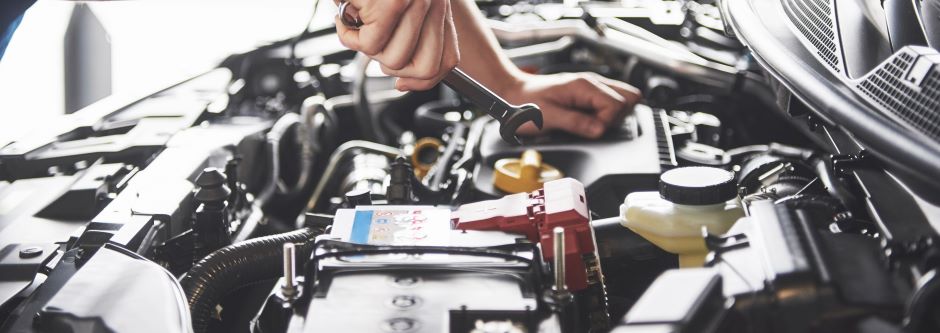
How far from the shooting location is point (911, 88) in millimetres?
865

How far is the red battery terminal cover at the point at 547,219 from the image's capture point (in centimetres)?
92

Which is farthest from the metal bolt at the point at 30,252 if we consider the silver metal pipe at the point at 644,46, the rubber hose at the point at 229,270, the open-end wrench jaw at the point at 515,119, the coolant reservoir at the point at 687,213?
the silver metal pipe at the point at 644,46

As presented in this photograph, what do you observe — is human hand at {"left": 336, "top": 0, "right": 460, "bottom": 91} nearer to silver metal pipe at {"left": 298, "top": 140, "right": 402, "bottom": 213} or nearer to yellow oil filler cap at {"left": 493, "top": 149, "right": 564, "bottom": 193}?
yellow oil filler cap at {"left": 493, "top": 149, "right": 564, "bottom": 193}

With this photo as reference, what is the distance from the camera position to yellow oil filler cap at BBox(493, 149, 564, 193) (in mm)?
1229

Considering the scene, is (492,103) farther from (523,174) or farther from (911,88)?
(911,88)

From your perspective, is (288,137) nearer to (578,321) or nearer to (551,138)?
(551,138)

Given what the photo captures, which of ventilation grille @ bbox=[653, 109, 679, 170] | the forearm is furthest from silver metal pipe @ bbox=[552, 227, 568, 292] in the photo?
the forearm

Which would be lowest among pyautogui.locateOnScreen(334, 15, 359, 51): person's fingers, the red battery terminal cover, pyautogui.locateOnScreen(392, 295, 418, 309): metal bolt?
pyautogui.locateOnScreen(392, 295, 418, 309): metal bolt

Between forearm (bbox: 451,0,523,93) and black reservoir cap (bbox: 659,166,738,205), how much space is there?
0.62 meters

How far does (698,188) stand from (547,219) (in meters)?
0.17

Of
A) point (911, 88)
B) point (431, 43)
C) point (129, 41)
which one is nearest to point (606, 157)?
point (431, 43)

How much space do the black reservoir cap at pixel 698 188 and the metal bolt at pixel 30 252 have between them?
0.69 m

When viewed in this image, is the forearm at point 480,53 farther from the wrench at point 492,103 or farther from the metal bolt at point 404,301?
the metal bolt at point 404,301

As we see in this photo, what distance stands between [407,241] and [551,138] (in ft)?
1.81
